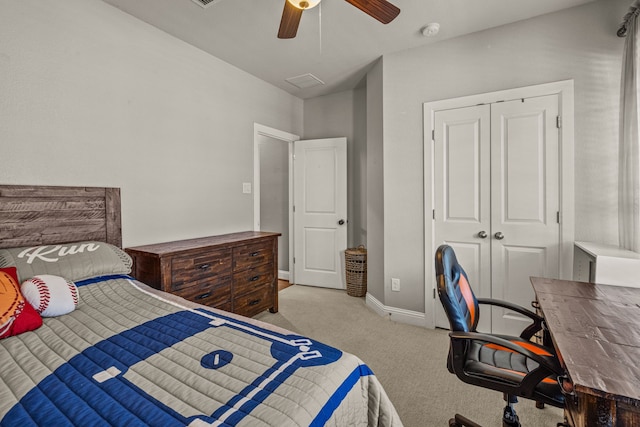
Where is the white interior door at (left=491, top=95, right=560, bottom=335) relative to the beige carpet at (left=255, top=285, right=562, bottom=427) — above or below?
above

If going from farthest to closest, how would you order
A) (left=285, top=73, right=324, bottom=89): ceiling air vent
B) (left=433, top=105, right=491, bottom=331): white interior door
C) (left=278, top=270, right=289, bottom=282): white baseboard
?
1. (left=278, top=270, right=289, bottom=282): white baseboard
2. (left=285, top=73, right=324, bottom=89): ceiling air vent
3. (left=433, top=105, right=491, bottom=331): white interior door

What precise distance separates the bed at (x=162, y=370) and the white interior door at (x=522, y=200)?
2.08 m

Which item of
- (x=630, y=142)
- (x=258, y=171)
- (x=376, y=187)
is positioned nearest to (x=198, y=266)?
(x=258, y=171)

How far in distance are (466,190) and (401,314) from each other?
1.40 meters

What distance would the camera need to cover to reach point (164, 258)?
85.4 inches

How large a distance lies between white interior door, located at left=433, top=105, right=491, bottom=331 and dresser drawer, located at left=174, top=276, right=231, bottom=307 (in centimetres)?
203

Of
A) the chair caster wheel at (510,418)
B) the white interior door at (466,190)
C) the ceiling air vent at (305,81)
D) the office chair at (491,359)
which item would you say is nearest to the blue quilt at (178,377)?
the office chair at (491,359)

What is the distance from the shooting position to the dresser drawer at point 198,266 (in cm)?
225

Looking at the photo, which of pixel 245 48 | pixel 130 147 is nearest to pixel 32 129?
pixel 130 147

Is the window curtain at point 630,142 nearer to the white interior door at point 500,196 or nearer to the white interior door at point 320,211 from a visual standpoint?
the white interior door at point 500,196

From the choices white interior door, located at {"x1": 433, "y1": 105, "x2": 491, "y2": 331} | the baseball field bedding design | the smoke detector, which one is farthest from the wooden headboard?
the smoke detector

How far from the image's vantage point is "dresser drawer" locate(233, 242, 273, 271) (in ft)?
9.16

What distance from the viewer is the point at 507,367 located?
4.54 ft

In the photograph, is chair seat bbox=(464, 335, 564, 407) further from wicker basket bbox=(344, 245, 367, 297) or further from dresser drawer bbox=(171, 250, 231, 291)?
wicker basket bbox=(344, 245, 367, 297)
